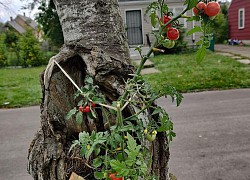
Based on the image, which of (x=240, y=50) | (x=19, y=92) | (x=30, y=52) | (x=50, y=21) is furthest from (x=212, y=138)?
(x=50, y=21)

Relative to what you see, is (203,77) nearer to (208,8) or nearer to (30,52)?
(208,8)

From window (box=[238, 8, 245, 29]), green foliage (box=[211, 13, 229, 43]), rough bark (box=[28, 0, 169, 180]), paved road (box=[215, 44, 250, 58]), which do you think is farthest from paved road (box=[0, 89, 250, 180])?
green foliage (box=[211, 13, 229, 43])

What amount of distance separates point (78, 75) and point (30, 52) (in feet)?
45.6

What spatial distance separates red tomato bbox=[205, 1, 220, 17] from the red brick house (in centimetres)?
1767

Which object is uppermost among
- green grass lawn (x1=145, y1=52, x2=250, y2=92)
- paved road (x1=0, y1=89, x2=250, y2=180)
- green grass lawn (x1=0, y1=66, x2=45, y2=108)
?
green grass lawn (x1=145, y1=52, x2=250, y2=92)

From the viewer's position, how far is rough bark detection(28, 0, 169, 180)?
4.17 ft

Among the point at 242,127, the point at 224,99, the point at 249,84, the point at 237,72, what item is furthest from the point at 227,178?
the point at 237,72

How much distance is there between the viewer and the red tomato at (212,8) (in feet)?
2.69

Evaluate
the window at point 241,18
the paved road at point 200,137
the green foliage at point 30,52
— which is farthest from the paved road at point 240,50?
the green foliage at point 30,52

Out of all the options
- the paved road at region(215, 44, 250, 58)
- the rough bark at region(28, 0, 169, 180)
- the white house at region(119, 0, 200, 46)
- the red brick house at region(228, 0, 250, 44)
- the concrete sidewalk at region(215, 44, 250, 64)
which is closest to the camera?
the rough bark at region(28, 0, 169, 180)

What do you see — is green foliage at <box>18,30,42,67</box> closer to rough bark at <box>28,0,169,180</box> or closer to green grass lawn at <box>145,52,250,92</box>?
green grass lawn at <box>145,52,250,92</box>

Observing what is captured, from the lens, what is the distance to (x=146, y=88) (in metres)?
1.02

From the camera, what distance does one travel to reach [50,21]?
14602 mm

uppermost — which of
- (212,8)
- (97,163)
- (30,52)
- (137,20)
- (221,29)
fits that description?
(137,20)
